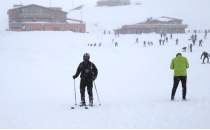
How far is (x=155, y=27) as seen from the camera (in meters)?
74.1

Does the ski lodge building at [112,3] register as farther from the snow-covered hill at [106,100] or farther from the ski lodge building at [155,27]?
the snow-covered hill at [106,100]

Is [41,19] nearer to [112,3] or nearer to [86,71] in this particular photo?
[112,3]

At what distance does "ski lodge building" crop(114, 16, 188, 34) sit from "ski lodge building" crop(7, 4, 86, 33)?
7418mm

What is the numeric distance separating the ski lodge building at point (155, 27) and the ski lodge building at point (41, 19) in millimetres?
7418

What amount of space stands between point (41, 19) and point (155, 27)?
19197 millimetres

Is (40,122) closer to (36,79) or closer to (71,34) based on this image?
(36,79)

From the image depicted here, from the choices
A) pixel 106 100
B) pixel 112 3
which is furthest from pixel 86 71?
pixel 112 3

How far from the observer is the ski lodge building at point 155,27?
72.4 meters

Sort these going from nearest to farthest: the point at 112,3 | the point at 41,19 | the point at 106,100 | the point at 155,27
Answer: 1. the point at 106,100
2. the point at 41,19
3. the point at 155,27
4. the point at 112,3

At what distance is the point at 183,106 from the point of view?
10836 mm

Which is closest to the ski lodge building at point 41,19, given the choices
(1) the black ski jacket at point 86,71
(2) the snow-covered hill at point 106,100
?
(2) the snow-covered hill at point 106,100

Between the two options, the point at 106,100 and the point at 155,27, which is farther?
the point at 155,27

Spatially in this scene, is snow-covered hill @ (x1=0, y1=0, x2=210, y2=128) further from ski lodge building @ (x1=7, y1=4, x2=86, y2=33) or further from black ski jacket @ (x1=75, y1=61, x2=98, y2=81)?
ski lodge building @ (x1=7, y1=4, x2=86, y2=33)

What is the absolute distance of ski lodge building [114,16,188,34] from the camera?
7244 cm
